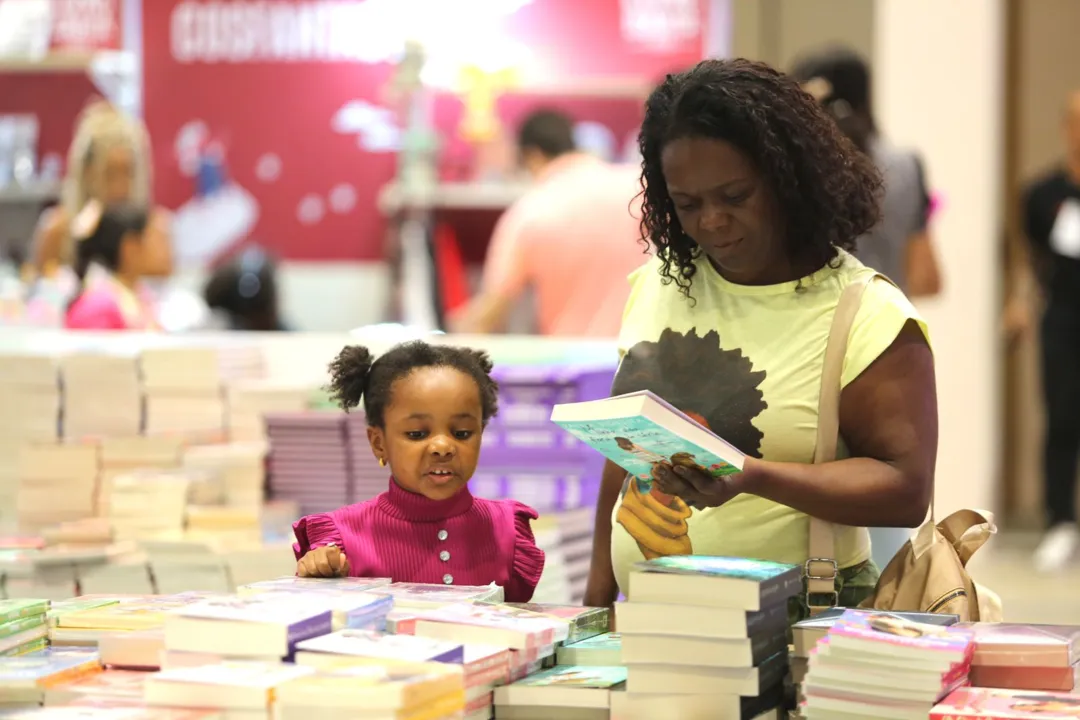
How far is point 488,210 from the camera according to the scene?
8.61 meters

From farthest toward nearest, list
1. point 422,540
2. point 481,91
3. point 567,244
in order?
point 481,91, point 567,244, point 422,540

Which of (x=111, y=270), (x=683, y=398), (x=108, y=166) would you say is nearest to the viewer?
(x=683, y=398)

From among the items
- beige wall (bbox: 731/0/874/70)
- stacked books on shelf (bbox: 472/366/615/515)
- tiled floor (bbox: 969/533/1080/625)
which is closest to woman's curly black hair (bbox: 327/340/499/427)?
stacked books on shelf (bbox: 472/366/615/515)

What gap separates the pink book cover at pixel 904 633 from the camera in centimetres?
176

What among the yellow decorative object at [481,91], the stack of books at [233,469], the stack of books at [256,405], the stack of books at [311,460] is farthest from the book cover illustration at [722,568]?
the yellow decorative object at [481,91]

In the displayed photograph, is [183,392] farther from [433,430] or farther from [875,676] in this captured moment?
[875,676]

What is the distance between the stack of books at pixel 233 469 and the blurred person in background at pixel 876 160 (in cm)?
182

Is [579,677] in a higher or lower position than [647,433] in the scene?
lower

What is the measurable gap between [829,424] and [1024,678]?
0.49 m

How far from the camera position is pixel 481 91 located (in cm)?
839

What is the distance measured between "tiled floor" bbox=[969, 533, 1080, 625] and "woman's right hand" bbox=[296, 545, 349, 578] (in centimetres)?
410

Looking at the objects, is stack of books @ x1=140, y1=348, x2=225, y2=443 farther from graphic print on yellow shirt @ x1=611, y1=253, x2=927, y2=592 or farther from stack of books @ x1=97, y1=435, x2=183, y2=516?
graphic print on yellow shirt @ x1=611, y1=253, x2=927, y2=592

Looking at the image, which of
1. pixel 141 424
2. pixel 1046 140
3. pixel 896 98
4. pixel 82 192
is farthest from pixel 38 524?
pixel 1046 140

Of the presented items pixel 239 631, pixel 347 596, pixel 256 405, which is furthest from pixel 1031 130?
pixel 239 631
